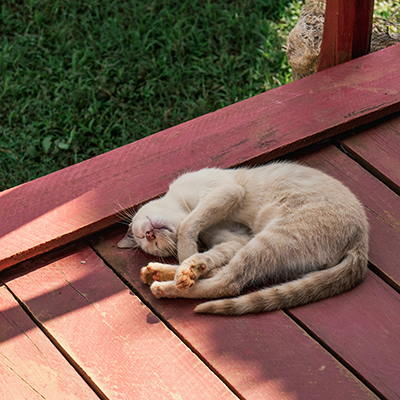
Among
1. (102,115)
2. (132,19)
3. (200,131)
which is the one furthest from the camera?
(132,19)

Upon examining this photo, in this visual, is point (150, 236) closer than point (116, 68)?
Yes

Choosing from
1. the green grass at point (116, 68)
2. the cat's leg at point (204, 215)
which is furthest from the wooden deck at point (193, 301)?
the green grass at point (116, 68)

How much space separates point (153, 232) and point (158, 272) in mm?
249

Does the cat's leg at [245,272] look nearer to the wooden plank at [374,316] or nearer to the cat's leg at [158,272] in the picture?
the cat's leg at [158,272]

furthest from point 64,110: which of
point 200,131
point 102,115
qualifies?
point 200,131

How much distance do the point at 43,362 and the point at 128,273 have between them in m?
0.58

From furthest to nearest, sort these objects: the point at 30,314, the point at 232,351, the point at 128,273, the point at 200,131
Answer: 1. the point at 200,131
2. the point at 128,273
3. the point at 30,314
4. the point at 232,351

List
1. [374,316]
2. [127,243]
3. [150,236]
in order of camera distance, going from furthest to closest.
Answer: [127,243] < [150,236] < [374,316]

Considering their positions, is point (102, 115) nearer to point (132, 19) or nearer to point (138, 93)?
point (138, 93)

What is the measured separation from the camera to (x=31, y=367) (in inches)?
78.6

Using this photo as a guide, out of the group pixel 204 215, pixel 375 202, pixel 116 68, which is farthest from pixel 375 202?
pixel 116 68

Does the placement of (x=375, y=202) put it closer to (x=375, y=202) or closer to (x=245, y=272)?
(x=375, y=202)

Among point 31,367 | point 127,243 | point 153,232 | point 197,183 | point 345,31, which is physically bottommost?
point 31,367

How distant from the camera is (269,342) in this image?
6.59ft
